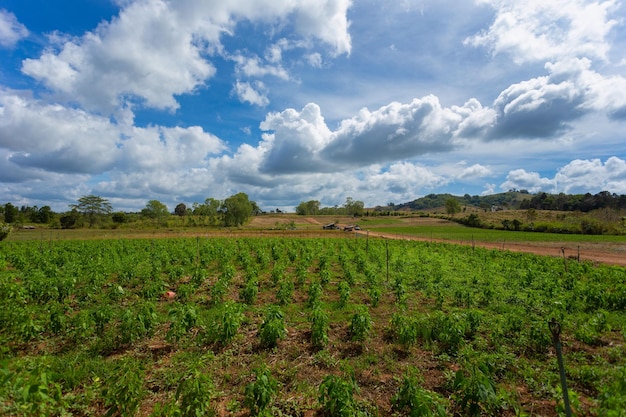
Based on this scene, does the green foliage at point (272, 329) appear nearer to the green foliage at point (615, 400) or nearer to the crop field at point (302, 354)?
the crop field at point (302, 354)

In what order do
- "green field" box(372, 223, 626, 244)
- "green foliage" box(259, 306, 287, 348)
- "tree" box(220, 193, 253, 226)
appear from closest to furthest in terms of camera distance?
"green foliage" box(259, 306, 287, 348)
"green field" box(372, 223, 626, 244)
"tree" box(220, 193, 253, 226)

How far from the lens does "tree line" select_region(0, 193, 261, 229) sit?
83875mm

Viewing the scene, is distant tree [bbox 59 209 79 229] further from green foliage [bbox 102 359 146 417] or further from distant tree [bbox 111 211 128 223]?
green foliage [bbox 102 359 146 417]

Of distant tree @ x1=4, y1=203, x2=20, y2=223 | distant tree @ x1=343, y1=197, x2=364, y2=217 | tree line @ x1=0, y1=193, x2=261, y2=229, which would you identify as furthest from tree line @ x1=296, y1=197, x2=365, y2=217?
distant tree @ x1=4, y1=203, x2=20, y2=223

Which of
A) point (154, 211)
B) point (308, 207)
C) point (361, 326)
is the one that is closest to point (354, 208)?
point (308, 207)

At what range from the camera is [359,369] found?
723 cm

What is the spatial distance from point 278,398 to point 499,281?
15259 millimetres

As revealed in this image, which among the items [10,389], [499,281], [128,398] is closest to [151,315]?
[128,398]

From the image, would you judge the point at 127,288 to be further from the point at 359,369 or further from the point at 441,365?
the point at 441,365

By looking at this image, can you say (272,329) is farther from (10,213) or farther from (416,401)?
(10,213)

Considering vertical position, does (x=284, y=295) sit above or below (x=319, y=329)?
below

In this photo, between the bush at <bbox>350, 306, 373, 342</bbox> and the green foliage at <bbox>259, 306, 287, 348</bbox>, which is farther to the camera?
the bush at <bbox>350, 306, 373, 342</bbox>

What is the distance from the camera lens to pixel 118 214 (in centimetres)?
9394

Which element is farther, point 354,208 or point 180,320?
point 354,208
